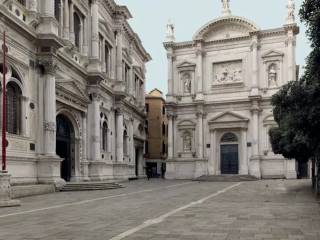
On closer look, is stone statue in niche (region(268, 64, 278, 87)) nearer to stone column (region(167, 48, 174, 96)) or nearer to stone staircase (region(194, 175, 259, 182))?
stone staircase (region(194, 175, 259, 182))

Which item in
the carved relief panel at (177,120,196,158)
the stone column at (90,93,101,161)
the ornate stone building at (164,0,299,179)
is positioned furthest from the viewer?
the carved relief panel at (177,120,196,158)

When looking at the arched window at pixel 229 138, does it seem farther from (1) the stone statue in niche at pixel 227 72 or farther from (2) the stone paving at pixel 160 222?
(2) the stone paving at pixel 160 222

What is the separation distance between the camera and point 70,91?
2920 centimetres

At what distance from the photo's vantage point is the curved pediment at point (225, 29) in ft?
162

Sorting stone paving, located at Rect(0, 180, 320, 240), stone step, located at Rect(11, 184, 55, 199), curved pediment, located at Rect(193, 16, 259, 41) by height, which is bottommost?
stone step, located at Rect(11, 184, 55, 199)

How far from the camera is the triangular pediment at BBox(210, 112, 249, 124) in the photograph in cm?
4822

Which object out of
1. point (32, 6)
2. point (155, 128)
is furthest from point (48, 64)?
point (155, 128)

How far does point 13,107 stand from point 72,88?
726cm

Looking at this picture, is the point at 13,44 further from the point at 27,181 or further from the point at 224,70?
the point at 224,70

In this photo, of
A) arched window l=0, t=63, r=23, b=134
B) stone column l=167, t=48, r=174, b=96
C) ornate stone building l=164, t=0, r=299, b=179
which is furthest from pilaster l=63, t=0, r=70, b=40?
stone column l=167, t=48, r=174, b=96

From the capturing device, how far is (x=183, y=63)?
171 feet

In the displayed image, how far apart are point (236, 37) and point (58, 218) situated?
40492 mm

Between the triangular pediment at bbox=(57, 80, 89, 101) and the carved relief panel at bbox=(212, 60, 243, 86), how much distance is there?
21636 millimetres

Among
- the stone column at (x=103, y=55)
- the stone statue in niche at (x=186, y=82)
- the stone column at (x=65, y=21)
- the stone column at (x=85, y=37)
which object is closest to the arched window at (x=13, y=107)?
the stone column at (x=65, y=21)
